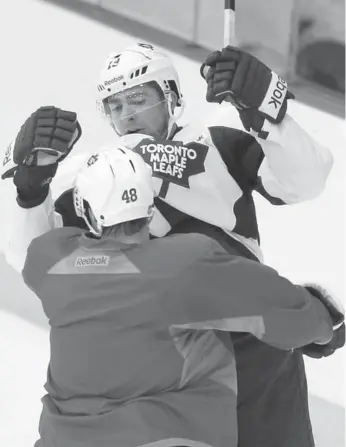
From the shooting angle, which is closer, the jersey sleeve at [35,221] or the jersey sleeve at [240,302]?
the jersey sleeve at [240,302]

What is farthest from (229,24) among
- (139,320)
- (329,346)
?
(139,320)

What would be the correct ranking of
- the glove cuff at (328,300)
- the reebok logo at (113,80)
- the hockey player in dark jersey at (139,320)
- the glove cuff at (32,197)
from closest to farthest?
the hockey player in dark jersey at (139,320)
the glove cuff at (328,300)
the glove cuff at (32,197)
the reebok logo at (113,80)

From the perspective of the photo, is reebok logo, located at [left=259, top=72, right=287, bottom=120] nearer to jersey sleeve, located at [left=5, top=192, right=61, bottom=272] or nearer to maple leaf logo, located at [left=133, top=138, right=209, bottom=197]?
A: maple leaf logo, located at [left=133, top=138, right=209, bottom=197]

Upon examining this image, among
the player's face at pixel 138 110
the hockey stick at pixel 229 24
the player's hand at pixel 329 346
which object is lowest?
the player's hand at pixel 329 346

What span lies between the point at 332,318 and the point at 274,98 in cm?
32

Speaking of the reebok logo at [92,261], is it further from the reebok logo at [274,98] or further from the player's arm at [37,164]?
the reebok logo at [274,98]

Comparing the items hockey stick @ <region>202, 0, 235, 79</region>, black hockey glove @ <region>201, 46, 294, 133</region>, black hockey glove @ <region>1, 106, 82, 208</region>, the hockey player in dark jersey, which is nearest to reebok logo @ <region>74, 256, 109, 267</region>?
the hockey player in dark jersey

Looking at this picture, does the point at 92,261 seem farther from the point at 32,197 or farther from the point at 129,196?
the point at 32,197

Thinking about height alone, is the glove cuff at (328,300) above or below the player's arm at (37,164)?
below

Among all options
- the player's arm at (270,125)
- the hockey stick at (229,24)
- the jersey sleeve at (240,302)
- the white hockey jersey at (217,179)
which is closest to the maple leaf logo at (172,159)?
the white hockey jersey at (217,179)

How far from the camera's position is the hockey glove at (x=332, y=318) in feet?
5.21

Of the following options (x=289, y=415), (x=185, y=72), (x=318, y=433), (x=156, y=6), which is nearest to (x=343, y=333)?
(x=289, y=415)

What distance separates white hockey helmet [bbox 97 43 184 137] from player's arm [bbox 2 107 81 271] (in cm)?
20

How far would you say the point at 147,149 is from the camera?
70.1 inches
